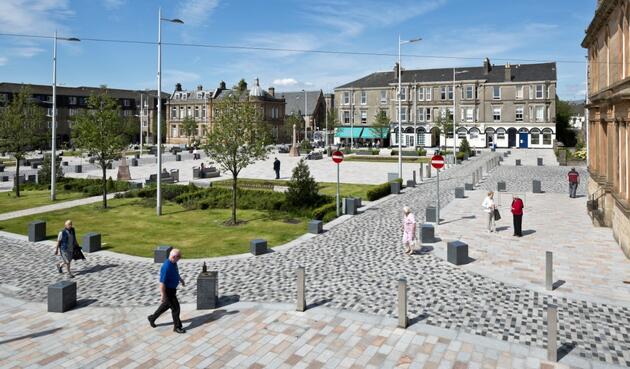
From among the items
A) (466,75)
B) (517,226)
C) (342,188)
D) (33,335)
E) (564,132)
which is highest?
(466,75)

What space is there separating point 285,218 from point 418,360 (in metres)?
14.5

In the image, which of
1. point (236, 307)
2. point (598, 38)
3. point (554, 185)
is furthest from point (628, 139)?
point (554, 185)

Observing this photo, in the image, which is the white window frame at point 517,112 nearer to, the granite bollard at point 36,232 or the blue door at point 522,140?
the blue door at point 522,140

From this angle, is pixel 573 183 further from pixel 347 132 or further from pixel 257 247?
pixel 347 132

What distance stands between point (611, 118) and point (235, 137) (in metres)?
14.7

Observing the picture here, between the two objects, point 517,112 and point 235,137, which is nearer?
point 235,137

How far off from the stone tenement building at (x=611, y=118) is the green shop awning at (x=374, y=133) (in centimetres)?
5691

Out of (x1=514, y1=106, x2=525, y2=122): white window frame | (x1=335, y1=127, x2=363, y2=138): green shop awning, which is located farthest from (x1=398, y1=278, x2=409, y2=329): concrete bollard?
(x1=335, y1=127, x2=363, y2=138): green shop awning

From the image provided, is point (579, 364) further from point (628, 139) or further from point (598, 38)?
point (598, 38)

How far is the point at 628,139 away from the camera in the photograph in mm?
15055

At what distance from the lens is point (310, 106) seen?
117250 mm

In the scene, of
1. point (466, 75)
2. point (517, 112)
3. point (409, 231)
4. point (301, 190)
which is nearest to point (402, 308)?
point (409, 231)

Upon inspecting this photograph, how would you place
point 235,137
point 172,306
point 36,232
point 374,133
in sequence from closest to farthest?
point 172,306 < point 36,232 < point 235,137 < point 374,133

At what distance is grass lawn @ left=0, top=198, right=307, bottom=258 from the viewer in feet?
58.6
